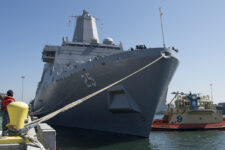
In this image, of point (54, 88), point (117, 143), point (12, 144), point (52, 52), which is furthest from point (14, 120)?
point (52, 52)

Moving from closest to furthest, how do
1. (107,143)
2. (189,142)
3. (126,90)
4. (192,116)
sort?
1. (107,143)
2. (126,90)
3. (189,142)
4. (192,116)

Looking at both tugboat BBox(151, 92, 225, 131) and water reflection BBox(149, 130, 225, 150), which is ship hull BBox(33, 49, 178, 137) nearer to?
water reflection BBox(149, 130, 225, 150)

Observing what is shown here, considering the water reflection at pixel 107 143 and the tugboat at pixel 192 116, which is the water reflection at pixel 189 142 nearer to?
the water reflection at pixel 107 143

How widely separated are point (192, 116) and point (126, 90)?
11.0 m

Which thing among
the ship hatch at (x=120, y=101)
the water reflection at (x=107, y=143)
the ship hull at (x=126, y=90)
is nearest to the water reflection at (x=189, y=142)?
the water reflection at (x=107, y=143)

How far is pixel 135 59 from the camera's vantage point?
11.1m

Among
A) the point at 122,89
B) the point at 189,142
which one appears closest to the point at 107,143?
the point at 122,89

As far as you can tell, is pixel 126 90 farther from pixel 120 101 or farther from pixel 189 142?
pixel 189 142

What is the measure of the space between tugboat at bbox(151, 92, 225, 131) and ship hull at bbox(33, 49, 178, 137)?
7.39m

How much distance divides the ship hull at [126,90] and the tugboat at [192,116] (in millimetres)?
7389

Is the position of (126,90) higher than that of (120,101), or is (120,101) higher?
(126,90)

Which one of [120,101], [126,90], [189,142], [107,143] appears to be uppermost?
[126,90]

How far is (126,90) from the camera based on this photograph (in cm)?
1156

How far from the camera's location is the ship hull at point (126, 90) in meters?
11.1
